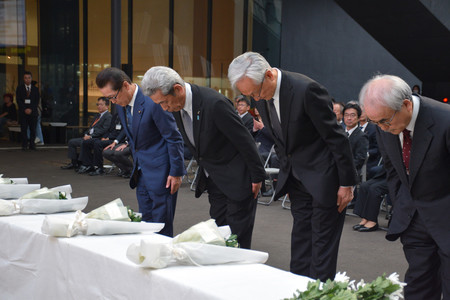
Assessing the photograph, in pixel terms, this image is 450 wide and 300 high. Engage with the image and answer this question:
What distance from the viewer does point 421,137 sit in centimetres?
236

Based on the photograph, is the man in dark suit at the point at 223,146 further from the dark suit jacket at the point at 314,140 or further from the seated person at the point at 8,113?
the seated person at the point at 8,113

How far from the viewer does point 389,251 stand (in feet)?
16.5

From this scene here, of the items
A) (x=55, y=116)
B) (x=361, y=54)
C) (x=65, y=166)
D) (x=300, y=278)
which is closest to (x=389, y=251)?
(x=300, y=278)

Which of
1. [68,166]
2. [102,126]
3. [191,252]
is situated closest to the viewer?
[191,252]

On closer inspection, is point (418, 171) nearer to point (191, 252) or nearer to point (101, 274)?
point (191, 252)

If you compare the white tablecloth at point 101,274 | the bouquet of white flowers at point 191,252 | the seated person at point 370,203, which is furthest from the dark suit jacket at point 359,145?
the bouquet of white flowers at point 191,252

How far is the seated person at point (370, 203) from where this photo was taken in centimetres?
588

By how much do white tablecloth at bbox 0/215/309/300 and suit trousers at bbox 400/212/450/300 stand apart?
0.84 metres

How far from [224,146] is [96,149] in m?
6.73

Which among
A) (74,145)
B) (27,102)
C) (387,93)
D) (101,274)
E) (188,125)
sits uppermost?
(387,93)

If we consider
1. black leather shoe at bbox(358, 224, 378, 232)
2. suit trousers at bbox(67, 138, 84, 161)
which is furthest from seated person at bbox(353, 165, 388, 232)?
suit trousers at bbox(67, 138, 84, 161)

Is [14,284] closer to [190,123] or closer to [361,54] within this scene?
[190,123]

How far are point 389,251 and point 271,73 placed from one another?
111 inches

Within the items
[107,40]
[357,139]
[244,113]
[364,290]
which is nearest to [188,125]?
[364,290]
